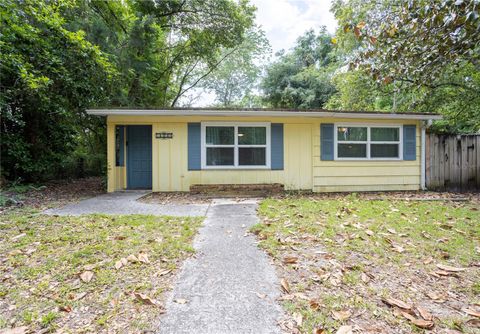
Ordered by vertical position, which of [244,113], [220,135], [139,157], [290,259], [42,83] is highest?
[42,83]

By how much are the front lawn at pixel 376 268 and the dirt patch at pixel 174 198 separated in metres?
2.48

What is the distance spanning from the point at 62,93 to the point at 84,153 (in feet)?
16.8

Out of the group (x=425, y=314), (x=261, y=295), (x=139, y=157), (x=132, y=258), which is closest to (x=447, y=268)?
(x=425, y=314)

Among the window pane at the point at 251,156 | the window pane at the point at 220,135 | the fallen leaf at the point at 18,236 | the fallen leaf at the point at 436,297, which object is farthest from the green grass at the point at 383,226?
the fallen leaf at the point at 18,236

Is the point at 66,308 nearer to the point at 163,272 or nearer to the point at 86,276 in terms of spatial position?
the point at 86,276

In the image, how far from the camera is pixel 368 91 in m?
11.1

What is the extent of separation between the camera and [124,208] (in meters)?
5.52

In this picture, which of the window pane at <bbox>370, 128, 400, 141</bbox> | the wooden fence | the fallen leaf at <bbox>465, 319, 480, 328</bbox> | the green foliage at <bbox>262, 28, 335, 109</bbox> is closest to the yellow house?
the window pane at <bbox>370, 128, 400, 141</bbox>

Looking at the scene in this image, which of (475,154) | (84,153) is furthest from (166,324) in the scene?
(84,153)

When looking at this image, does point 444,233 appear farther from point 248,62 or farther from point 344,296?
point 248,62

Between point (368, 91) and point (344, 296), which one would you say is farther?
point (368, 91)

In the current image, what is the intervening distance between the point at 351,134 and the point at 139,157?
6814mm

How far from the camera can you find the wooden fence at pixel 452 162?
8.17m

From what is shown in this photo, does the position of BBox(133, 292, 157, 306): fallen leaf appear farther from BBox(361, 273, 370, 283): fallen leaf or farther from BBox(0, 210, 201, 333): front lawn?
BBox(361, 273, 370, 283): fallen leaf
